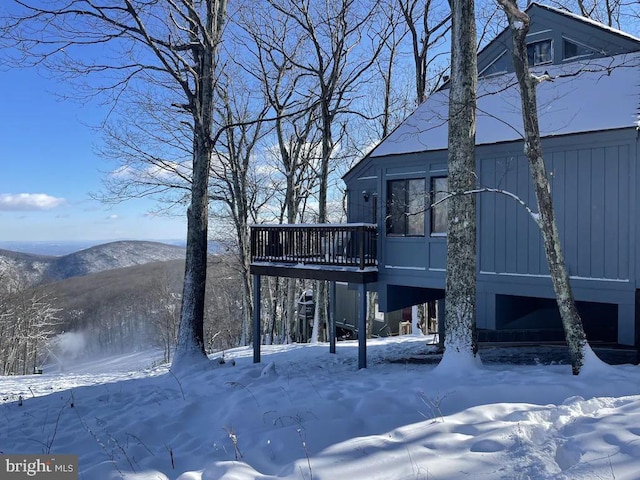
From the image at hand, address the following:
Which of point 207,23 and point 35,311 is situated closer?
point 207,23

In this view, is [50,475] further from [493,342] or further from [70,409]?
[493,342]

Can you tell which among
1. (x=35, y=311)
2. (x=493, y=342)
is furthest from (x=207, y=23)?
(x=35, y=311)

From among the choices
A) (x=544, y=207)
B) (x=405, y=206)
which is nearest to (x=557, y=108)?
(x=405, y=206)

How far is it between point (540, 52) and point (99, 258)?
124 metres

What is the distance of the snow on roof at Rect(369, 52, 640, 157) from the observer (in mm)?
7914

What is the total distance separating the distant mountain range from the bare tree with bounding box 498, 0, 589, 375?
3795 inches

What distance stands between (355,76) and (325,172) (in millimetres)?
4674

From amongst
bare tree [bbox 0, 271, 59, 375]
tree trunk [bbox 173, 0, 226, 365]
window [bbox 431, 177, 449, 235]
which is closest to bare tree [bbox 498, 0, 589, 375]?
window [bbox 431, 177, 449, 235]

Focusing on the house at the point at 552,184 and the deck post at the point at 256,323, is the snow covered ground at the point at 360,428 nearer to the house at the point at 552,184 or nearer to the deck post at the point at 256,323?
the house at the point at 552,184

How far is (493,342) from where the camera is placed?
10.2 metres

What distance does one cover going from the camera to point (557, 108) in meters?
8.88

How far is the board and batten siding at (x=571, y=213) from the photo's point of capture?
7.56m

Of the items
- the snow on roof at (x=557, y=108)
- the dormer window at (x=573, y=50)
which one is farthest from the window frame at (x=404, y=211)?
the dormer window at (x=573, y=50)

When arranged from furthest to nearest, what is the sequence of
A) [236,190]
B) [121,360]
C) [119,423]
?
[121,360]
[236,190]
[119,423]
